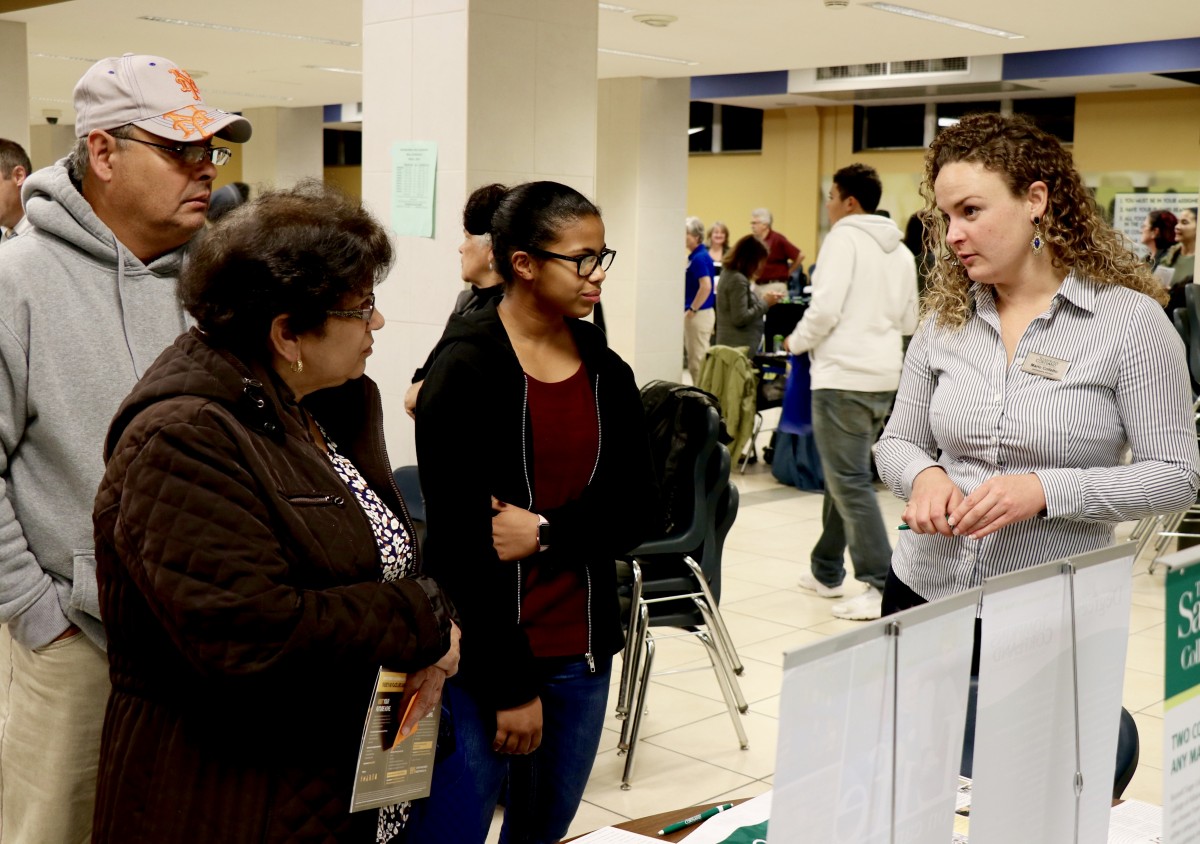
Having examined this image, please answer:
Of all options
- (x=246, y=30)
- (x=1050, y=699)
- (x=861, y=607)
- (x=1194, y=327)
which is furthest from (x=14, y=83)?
(x=1050, y=699)

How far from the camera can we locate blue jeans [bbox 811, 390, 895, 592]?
16.9ft

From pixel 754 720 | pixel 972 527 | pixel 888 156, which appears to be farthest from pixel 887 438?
pixel 888 156

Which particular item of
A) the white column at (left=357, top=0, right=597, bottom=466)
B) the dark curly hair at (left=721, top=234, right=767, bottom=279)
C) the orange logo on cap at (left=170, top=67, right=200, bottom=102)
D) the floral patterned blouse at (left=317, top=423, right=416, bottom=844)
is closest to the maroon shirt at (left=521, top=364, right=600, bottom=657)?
the floral patterned blouse at (left=317, top=423, right=416, bottom=844)

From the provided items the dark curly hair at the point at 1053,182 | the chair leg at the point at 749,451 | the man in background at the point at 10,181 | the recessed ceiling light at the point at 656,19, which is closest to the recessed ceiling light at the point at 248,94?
the recessed ceiling light at the point at 656,19

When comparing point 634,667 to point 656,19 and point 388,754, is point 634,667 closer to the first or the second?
point 388,754

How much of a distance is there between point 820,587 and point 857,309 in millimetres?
1284

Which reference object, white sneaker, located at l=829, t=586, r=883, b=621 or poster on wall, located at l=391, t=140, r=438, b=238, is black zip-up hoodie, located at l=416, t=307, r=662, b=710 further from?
white sneaker, located at l=829, t=586, r=883, b=621

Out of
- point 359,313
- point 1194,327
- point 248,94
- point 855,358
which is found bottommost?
point 855,358

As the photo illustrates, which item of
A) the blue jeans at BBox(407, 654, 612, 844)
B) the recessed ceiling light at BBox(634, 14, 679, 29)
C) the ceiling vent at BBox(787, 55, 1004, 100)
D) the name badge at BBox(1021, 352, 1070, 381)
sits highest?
the ceiling vent at BBox(787, 55, 1004, 100)

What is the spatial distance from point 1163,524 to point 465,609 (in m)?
5.55

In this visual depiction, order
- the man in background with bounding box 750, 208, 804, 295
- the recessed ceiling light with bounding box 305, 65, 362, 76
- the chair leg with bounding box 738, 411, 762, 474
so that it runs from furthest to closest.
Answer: the man in background with bounding box 750, 208, 804, 295 < the recessed ceiling light with bounding box 305, 65, 362, 76 < the chair leg with bounding box 738, 411, 762, 474

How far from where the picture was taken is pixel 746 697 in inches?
165

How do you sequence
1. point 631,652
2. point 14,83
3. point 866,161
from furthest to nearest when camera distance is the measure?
point 866,161 < point 14,83 < point 631,652

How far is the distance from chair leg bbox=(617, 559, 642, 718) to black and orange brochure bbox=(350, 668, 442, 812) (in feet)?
6.29
